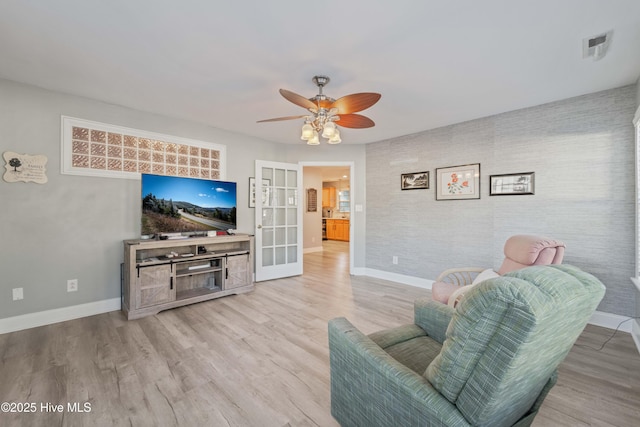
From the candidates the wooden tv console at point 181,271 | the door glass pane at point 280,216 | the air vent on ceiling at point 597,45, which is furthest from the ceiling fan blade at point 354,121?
the door glass pane at point 280,216

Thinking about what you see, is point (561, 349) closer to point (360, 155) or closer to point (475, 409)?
point (475, 409)

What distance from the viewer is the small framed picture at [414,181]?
171 inches

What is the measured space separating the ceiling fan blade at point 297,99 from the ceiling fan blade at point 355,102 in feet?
0.64

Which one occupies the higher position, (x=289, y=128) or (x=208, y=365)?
(x=289, y=128)

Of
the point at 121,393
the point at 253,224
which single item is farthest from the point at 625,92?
the point at 121,393

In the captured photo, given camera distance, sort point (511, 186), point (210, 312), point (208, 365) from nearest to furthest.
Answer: point (208, 365)
point (210, 312)
point (511, 186)

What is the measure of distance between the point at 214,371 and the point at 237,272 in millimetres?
1888

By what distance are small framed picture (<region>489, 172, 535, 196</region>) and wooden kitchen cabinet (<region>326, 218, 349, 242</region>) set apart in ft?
22.4

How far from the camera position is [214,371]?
207 centimetres

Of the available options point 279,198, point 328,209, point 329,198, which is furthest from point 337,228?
point 279,198

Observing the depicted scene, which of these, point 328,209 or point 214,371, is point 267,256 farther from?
point 328,209

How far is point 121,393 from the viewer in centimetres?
182

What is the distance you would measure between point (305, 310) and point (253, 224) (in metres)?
1.89

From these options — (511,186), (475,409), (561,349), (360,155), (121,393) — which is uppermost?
(360,155)
